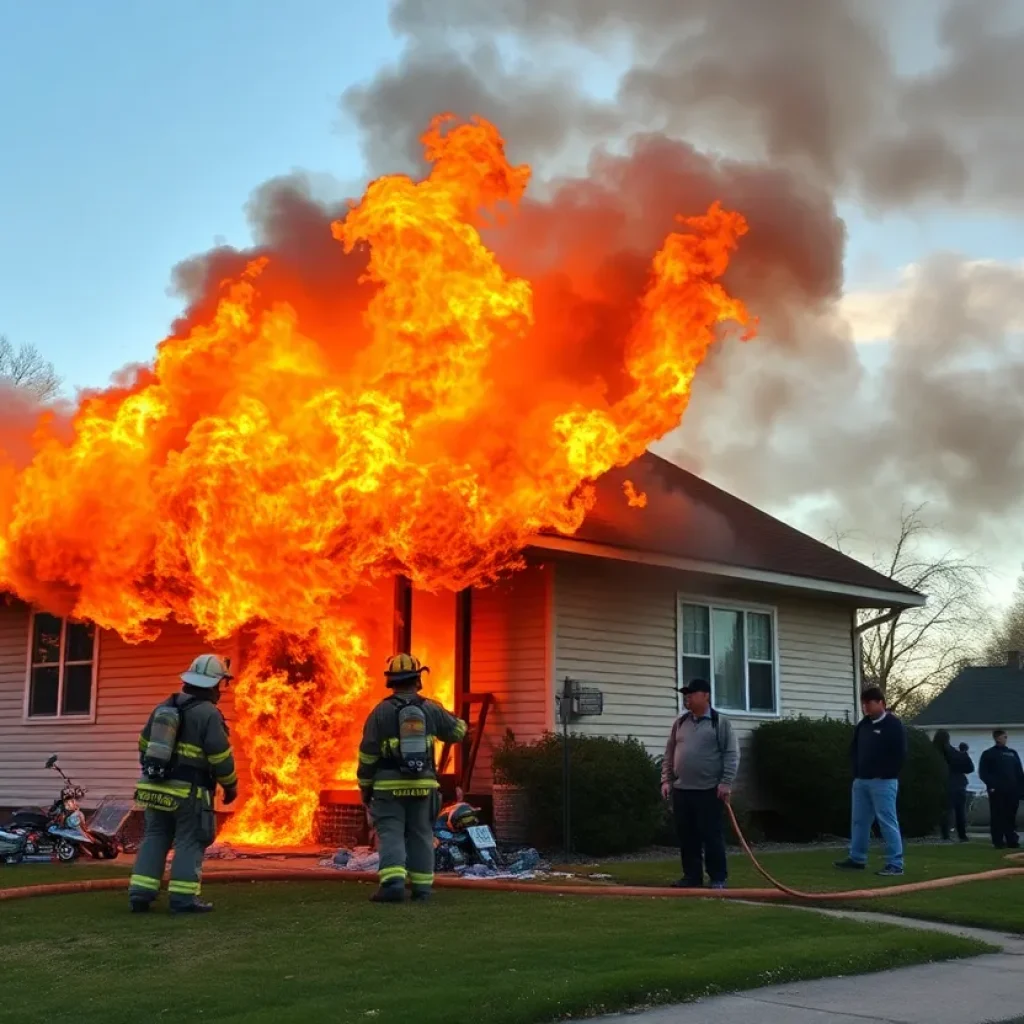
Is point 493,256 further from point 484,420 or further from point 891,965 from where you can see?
point 891,965

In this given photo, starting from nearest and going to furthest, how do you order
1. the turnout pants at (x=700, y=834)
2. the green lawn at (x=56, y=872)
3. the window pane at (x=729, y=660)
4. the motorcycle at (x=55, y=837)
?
the turnout pants at (x=700, y=834) < the green lawn at (x=56, y=872) < the motorcycle at (x=55, y=837) < the window pane at (x=729, y=660)

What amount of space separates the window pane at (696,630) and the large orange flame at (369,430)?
4.35 m

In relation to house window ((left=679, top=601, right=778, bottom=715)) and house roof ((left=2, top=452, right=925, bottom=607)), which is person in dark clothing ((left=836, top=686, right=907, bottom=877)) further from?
house window ((left=679, top=601, right=778, bottom=715))

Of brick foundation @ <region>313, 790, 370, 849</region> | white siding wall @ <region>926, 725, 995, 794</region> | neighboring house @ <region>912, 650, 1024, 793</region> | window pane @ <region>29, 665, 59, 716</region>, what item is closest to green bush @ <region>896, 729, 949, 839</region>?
brick foundation @ <region>313, 790, 370, 849</region>

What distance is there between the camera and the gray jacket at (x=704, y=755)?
1093 centimetres

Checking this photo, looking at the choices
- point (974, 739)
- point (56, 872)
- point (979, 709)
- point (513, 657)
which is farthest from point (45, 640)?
point (974, 739)

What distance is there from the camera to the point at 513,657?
15547mm

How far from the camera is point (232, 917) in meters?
8.85

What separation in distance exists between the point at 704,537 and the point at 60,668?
933 cm

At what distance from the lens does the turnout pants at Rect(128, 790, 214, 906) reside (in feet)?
29.8

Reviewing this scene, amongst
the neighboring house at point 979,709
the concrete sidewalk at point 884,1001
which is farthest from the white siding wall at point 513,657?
the neighboring house at point 979,709

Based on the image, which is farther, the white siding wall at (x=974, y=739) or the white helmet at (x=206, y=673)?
the white siding wall at (x=974, y=739)

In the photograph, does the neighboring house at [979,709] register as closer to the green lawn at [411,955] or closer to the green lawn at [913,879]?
the green lawn at [913,879]

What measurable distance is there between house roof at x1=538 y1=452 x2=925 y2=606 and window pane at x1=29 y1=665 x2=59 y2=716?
329 inches
